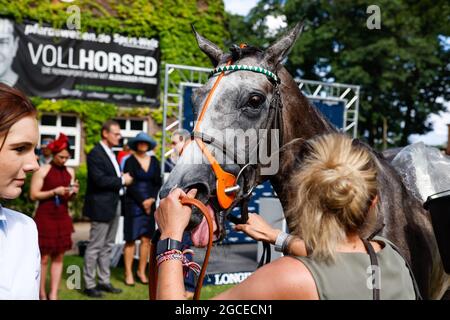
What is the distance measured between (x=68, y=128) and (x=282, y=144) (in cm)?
1167

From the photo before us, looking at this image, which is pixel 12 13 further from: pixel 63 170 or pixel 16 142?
pixel 16 142

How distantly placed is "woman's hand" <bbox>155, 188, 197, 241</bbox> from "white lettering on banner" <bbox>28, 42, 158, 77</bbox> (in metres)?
11.8

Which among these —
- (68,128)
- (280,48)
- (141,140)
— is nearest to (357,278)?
(280,48)

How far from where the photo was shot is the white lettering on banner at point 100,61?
1219cm

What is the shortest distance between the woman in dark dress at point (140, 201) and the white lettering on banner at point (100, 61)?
6.91 metres

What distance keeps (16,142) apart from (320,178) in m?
1.02

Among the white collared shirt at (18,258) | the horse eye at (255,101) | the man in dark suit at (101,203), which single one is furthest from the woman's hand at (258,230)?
the man in dark suit at (101,203)

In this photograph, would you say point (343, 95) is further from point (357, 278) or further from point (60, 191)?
point (357, 278)

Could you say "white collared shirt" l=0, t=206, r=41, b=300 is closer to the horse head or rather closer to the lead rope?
the lead rope

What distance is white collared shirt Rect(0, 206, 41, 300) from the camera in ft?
4.94

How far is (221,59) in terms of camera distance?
263 cm

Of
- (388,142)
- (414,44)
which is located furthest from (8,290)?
(388,142)

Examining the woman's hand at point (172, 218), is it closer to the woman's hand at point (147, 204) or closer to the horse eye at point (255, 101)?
the horse eye at point (255, 101)

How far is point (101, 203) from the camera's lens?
5.94 meters
